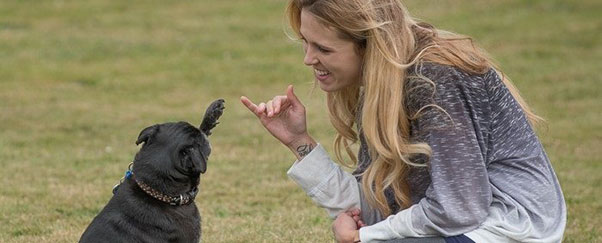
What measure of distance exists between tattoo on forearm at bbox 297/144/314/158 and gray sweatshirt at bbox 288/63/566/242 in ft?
1.65

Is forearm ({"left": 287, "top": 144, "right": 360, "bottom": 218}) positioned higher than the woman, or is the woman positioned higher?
the woman

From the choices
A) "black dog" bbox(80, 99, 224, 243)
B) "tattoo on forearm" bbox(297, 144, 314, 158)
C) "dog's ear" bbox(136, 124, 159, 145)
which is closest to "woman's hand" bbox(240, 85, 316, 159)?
"tattoo on forearm" bbox(297, 144, 314, 158)

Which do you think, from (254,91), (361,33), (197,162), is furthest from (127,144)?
(361,33)

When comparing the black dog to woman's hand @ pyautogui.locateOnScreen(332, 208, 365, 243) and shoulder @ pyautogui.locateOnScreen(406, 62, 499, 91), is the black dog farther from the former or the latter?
shoulder @ pyautogui.locateOnScreen(406, 62, 499, 91)

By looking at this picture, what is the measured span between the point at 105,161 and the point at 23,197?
171 centimetres

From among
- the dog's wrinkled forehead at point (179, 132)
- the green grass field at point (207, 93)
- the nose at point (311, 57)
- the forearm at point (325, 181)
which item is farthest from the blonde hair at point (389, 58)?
the dog's wrinkled forehead at point (179, 132)

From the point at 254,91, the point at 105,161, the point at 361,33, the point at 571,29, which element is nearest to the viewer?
the point at 361,33

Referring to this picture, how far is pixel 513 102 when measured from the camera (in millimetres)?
4285

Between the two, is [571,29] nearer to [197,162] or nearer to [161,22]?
[161,22]

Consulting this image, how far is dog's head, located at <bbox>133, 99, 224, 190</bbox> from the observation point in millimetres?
4828

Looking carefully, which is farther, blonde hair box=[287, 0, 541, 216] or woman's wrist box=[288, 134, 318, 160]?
woman's wrist box=[288, 134, 318, 160]

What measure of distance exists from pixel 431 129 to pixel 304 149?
77 centimetres

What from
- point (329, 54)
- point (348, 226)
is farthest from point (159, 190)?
point (329, 54)

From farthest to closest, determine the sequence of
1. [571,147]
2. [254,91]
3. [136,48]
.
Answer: [136,48], [254,91], [571,147]
